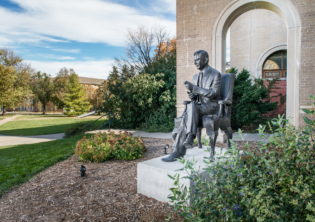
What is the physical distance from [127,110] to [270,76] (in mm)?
9751

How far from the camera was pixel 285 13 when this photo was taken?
6.06 meters

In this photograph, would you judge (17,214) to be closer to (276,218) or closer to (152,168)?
(152,168)

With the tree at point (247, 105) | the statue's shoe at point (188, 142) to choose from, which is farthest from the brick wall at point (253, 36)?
the statue's shoe at point (188, 142)

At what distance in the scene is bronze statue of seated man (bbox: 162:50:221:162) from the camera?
124 inches

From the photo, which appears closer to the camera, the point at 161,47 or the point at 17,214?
the point at 17,214

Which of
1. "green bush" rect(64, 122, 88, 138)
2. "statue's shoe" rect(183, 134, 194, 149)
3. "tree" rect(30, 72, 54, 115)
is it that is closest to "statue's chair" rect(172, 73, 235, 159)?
"statue's shoe" rect(183, 134, 194, 149)

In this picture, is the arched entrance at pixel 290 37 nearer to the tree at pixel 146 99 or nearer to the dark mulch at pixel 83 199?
the tree at pixel 146 99

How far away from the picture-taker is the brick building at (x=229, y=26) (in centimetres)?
589

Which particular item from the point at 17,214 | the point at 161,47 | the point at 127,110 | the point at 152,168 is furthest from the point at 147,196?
the point at 161,47

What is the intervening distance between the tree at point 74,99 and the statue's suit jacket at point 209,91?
37.2m

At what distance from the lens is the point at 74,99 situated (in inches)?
1503

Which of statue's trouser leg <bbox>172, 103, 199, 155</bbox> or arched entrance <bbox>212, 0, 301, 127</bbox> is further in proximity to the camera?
arched entrance <bbox>212, 0, 301, 127</bbox>

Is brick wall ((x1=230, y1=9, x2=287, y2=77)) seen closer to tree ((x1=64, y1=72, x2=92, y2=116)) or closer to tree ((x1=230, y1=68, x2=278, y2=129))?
tree ((x1=230, y1=68, x2=278, y2=129))

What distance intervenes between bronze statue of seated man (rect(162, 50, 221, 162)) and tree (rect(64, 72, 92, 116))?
122ft
